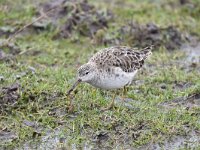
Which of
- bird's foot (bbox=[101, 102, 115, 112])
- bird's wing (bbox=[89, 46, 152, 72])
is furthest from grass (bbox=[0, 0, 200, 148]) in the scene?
bird's wing (bbox=[89, 46, 152, 72])

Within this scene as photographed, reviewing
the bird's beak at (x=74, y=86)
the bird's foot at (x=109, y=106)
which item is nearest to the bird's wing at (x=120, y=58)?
the bird's beak at (x=74, y=86)

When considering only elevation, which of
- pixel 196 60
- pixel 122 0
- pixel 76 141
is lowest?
pixel 76 141

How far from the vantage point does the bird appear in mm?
8938

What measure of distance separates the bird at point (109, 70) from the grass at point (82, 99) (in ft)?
1.15

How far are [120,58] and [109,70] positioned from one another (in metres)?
0.42

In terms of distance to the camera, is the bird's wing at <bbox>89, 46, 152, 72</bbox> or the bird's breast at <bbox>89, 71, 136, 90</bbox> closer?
the bird's breast at <bbox>89, 71, 136, 90</bbox>

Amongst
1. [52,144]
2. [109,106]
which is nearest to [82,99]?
[109,106]

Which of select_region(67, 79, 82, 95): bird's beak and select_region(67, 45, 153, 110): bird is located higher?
select_region(67, 45, 153, 110): bird

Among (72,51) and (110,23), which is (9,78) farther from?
(110,23)

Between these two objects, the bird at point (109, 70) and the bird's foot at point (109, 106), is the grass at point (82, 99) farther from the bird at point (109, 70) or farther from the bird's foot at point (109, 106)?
the bird at point (109, 70)

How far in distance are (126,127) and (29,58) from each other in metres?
3.32

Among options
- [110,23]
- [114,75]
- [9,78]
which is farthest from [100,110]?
[110,23]

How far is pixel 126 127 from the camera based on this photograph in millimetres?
8656

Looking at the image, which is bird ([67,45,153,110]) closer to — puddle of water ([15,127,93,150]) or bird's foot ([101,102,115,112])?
→ bird's foot ([101,102,115,112])
